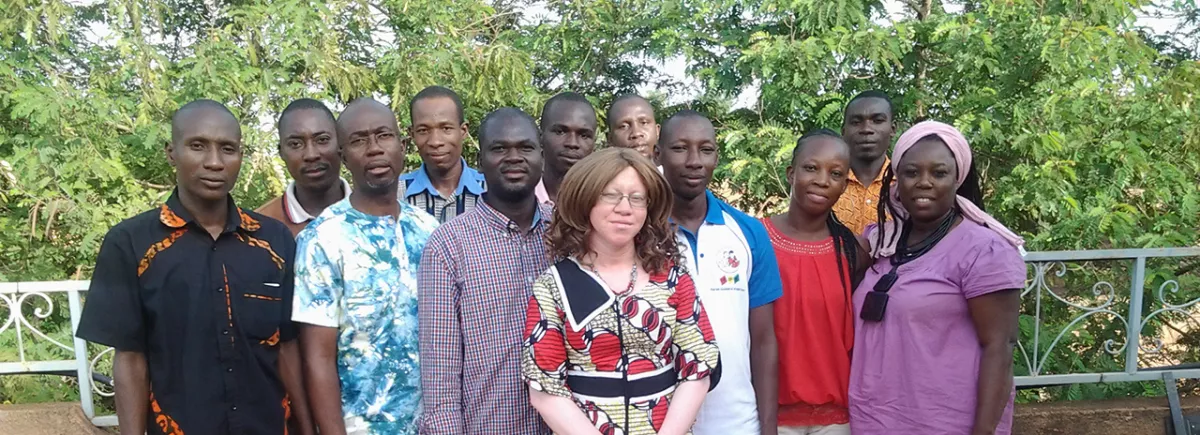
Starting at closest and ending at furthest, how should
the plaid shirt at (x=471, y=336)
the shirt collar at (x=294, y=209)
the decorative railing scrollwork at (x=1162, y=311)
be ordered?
1. the plaid shirt at (x=471, y=336)
2. the shirt collar at (x=294, y=209)
3. the decorative railing scrollwork at (x=1162, y=311)

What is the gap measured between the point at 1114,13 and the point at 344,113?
15.8ft

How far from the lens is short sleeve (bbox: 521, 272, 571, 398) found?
7.18 feet

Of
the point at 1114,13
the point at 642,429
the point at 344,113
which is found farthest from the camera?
the point at 1114,13

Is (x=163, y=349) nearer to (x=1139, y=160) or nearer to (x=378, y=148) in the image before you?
(x=378, y=148)

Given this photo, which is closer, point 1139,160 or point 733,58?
point 1139,160

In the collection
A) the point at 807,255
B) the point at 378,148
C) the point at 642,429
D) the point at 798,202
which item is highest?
the point at 378,148

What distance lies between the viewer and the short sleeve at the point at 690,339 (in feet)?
7.47

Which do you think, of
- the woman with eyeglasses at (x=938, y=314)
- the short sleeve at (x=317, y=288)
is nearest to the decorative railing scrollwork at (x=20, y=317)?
the short sleeve at (x=317, y=288)

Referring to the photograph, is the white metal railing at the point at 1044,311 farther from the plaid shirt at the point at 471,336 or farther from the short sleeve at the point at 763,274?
the plaid shirt at the point at 471,336

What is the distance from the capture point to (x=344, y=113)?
2963mm

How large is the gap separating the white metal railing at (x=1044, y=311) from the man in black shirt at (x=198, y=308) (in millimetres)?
2003

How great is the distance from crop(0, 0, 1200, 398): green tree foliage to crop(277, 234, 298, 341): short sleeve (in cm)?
299

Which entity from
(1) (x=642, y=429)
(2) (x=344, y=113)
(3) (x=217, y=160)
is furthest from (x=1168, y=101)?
(3) (x=217, y=160)

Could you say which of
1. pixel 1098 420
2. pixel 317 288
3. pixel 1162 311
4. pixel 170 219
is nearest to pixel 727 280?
pixel 317 288
